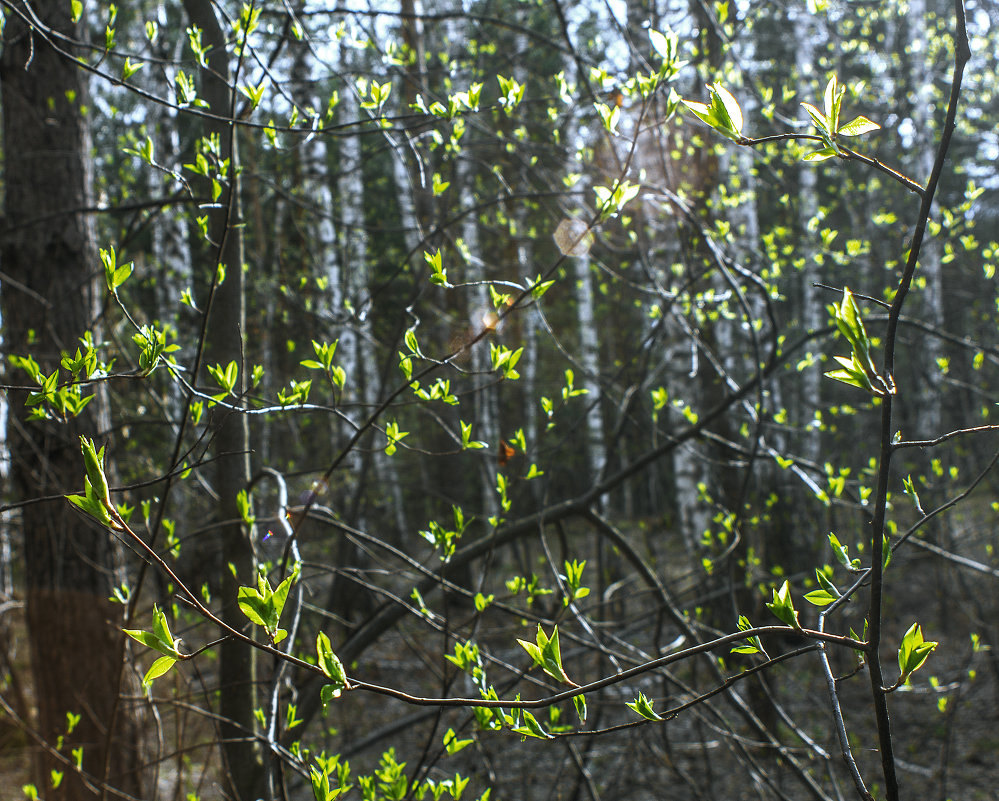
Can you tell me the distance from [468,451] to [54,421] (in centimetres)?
226

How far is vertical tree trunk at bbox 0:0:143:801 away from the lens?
3258 mm

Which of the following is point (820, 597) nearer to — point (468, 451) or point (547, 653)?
point (547, 653)

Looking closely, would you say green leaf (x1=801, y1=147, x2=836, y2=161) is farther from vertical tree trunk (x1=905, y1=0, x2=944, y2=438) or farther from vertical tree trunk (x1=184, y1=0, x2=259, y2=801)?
vertical tree trunk (x1=905, y1=0, x2=944, y2=438)

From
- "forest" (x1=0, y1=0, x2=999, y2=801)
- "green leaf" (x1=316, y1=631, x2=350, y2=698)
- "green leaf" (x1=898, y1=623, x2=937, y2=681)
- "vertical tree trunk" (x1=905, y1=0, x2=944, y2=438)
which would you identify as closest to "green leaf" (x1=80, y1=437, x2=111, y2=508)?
"forest" (x1=0, y1=0, x2=999, y2=801)

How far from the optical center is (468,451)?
2105mm

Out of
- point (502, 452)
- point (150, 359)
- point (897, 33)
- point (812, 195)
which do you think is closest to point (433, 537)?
point (502, 452)

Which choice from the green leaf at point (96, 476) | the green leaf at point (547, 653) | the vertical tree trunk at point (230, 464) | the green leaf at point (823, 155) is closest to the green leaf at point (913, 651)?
the green leaf at point (547, 653)

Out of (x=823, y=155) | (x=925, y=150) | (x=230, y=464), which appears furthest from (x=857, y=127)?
(x=925, y=150)

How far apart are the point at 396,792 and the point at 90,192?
11.1ft

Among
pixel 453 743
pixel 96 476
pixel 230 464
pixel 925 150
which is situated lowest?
pixel 453 743

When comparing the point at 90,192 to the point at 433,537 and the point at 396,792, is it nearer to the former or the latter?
the point at 433,537

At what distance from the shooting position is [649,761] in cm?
429

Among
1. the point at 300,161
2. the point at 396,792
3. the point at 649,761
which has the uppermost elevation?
the point at 300,161

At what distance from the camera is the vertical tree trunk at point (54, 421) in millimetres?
3258
